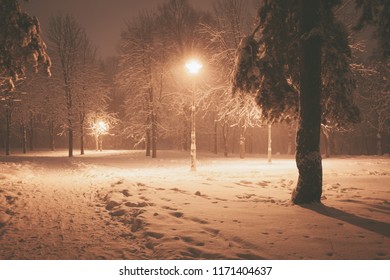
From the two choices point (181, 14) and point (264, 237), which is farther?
point (181, 14)

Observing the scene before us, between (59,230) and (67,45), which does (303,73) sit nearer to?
(59,230)

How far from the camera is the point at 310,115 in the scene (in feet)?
25.1

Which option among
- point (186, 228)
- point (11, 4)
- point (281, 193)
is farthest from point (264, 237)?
point (11, 4)

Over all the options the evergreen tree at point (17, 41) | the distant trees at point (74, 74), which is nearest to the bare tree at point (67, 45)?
the distant trees at point (74, 74)

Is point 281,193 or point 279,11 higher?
point 279,11

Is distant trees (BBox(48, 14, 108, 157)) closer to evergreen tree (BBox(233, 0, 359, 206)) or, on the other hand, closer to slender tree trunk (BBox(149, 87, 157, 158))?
slender tree trunk (BBox(149, 87, 157, 158))

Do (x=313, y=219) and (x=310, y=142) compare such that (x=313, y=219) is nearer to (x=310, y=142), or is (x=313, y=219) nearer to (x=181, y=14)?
(x=310, y=142)

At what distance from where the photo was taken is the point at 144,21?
25922 millimetres

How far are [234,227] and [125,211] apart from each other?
9.34 ft

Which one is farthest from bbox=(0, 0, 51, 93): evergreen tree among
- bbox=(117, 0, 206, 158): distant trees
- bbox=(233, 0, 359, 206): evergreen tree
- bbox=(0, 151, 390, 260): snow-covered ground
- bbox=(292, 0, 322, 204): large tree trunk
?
bbox=(117, 0, 206, 158): distant trees

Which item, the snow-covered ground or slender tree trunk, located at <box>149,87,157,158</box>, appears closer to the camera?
the snow-covered ground

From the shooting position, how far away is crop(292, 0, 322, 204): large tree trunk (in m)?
7.65

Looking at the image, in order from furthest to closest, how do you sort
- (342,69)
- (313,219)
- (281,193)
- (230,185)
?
(230,185) → (281,193) → (342,69) → (313,219)

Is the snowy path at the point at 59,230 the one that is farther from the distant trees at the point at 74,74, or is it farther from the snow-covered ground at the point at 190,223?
the distant trees at the point at 74,74
